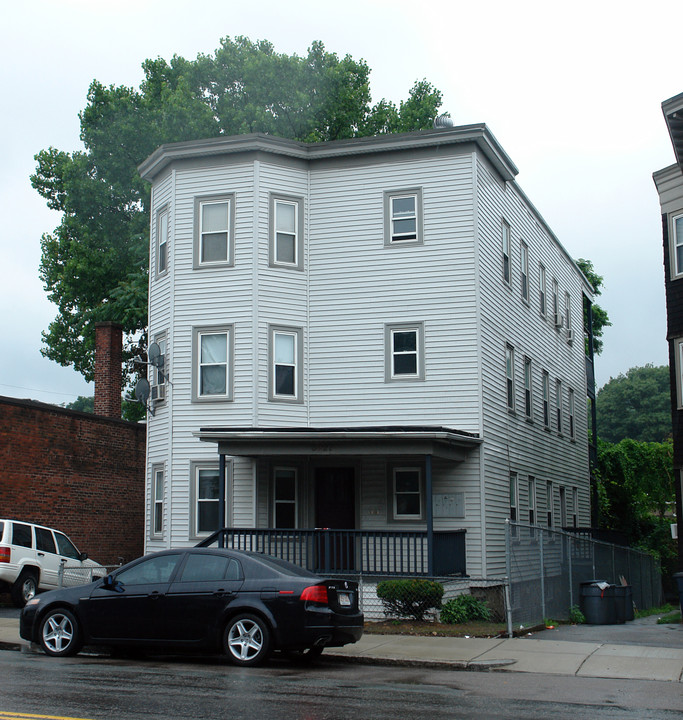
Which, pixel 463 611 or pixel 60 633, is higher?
pixel 60 633

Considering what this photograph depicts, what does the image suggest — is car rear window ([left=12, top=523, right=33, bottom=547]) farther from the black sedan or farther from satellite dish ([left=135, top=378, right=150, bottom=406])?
the black sedan

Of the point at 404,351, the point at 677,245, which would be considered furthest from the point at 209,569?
the point at 677,245

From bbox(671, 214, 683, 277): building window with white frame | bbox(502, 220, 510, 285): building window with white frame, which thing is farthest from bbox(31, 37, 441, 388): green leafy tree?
bbox(671, 214, 683, 277): building window with white frame

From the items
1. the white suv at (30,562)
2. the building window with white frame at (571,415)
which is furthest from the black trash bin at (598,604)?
the building window with white frame at (571,415)

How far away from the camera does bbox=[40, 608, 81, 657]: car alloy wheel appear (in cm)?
1249

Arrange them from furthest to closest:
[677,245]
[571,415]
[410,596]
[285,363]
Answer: [571,415] < [677,245] < [285,363] < [410,596]

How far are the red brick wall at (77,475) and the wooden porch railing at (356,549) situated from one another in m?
6.07

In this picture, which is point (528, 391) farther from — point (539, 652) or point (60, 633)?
point (60, 633)

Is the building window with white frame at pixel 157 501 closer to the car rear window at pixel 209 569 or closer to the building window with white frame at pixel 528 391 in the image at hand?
the building window with white frame at pixel 528 391

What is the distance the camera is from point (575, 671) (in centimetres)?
1180

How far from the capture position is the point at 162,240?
23844mm

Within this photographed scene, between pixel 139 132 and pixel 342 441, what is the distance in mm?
17828

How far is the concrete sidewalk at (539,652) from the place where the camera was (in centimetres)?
1202

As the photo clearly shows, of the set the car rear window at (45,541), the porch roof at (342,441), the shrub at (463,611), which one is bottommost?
the shrub at (463,611)
